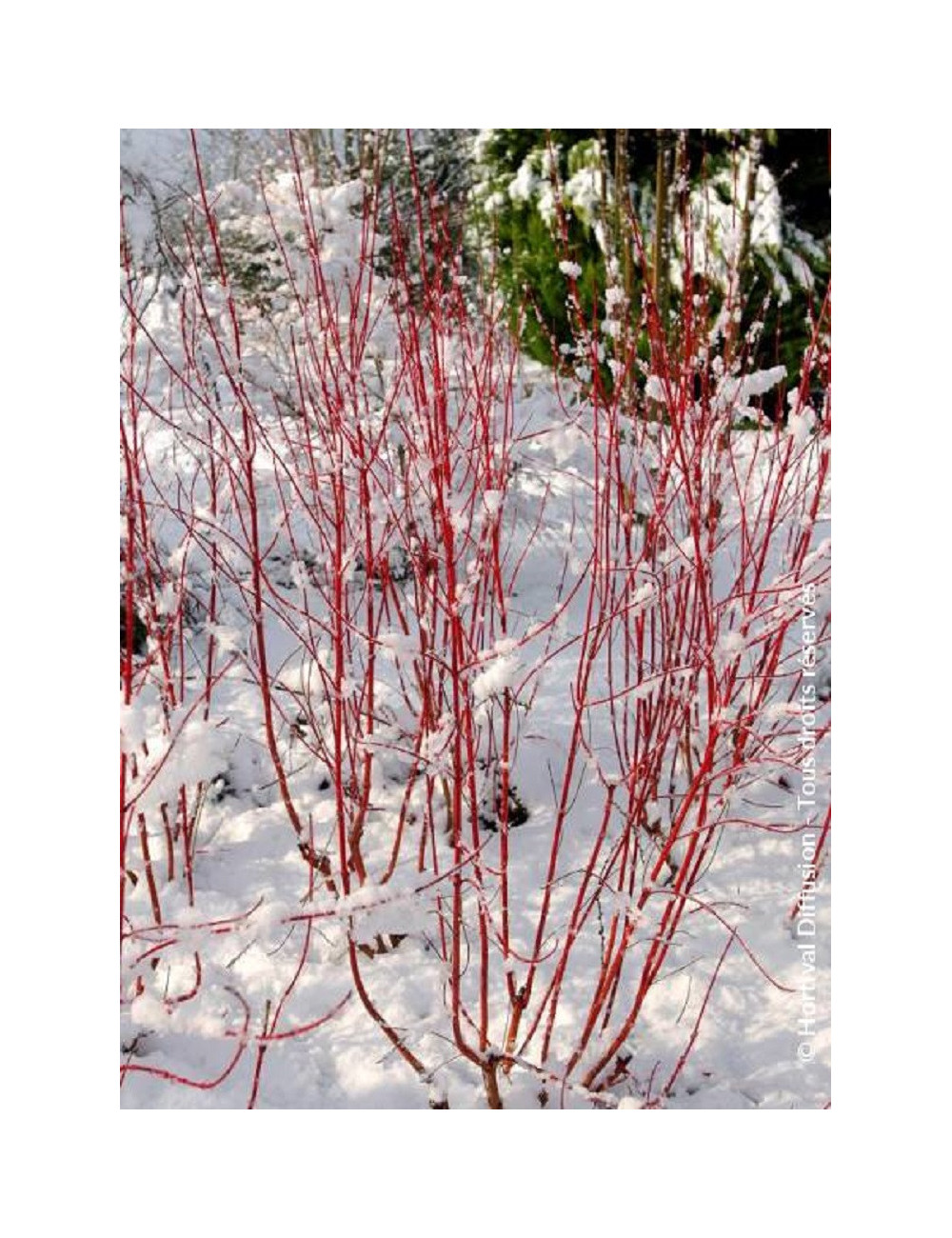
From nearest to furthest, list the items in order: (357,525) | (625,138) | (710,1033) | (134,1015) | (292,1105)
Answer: (134,1015) < (292,1105) < (710,1033) < (357,525) < (625,138)

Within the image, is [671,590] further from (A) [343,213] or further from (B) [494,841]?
(A) [343,213]

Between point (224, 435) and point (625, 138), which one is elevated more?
point (625, 138)

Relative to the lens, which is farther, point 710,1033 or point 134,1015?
point 710,1033

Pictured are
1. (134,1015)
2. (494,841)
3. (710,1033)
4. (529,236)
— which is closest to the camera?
(134,1015)

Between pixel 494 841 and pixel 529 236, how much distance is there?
2.71 m

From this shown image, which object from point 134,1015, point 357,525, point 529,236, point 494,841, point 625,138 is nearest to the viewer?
point 134,1015

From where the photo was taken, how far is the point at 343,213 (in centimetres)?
192

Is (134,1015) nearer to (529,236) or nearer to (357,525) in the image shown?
(357,525)

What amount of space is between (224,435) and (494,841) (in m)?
1.07

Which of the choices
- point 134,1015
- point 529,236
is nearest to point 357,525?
point 134,1015
